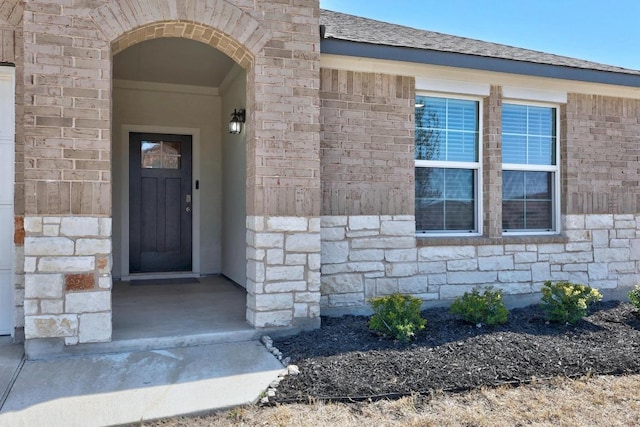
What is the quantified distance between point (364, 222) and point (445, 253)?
3.65 feet

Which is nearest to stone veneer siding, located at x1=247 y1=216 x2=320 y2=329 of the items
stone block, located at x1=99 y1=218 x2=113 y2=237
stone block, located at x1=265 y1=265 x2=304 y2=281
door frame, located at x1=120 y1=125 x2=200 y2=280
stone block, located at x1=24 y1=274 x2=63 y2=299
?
stone block, located at x1=265 y1=265 x2=304 y2=281

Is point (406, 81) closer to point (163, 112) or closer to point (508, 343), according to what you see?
point (508, 343)

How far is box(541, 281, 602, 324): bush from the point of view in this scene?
4.94m

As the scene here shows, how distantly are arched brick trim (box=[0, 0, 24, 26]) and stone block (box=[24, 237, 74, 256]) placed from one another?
199 centimetres

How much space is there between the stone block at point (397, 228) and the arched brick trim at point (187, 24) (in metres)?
2.27

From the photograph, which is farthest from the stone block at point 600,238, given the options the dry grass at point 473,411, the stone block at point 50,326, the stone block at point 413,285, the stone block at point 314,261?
the stone block at point 50,326

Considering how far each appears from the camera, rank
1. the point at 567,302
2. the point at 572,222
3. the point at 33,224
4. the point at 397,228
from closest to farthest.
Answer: the point at 33,224
the point at 567,302
the point at 397,228
the point at 572,222

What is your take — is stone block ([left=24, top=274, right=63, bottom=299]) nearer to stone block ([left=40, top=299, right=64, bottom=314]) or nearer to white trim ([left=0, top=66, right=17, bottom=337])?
stone block ([left=40, top=299, right=64, bottom=314])

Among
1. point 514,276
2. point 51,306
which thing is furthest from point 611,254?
point 51,306

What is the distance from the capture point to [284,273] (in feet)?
15.0

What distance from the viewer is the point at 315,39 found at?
15.4 ft

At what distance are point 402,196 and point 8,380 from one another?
4.05m

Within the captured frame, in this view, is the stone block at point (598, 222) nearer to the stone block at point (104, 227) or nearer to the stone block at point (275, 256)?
the stone block at point (275, 256)

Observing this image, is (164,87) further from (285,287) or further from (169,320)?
(285,287)
